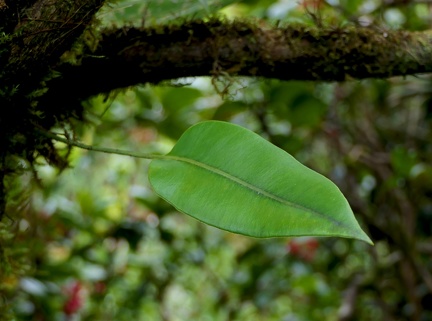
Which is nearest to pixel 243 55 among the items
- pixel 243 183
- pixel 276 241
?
pixel 243 183

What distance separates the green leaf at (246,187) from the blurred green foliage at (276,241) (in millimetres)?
674

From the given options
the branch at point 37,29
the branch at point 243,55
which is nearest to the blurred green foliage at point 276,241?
the branch at point 243,55

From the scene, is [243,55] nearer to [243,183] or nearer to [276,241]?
[243,183]

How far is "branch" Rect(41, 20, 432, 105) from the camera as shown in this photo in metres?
0.60

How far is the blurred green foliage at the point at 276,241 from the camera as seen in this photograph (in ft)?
4.30

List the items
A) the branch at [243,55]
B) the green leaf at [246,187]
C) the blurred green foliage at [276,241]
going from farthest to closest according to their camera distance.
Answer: the blurred green foliage at [276,241]
the branch at [243,55]
the green leaf at [246,187]

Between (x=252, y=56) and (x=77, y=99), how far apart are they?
182mm

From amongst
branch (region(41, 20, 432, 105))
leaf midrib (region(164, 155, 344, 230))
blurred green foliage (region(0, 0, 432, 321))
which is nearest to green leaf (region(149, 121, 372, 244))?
leaf midrib (region(164, 155, 344, 230))

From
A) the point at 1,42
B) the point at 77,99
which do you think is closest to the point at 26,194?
the point at 77,99

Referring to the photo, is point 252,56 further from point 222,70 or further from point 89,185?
point 89,185

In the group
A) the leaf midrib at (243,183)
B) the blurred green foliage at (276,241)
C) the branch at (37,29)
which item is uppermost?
the branch at (37,29)

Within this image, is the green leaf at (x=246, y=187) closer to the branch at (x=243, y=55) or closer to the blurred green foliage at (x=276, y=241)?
the branch at (x=243, y=55)

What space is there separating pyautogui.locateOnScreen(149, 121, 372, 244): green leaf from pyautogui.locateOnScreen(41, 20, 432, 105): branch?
109 mm

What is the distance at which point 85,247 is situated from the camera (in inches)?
55.1
